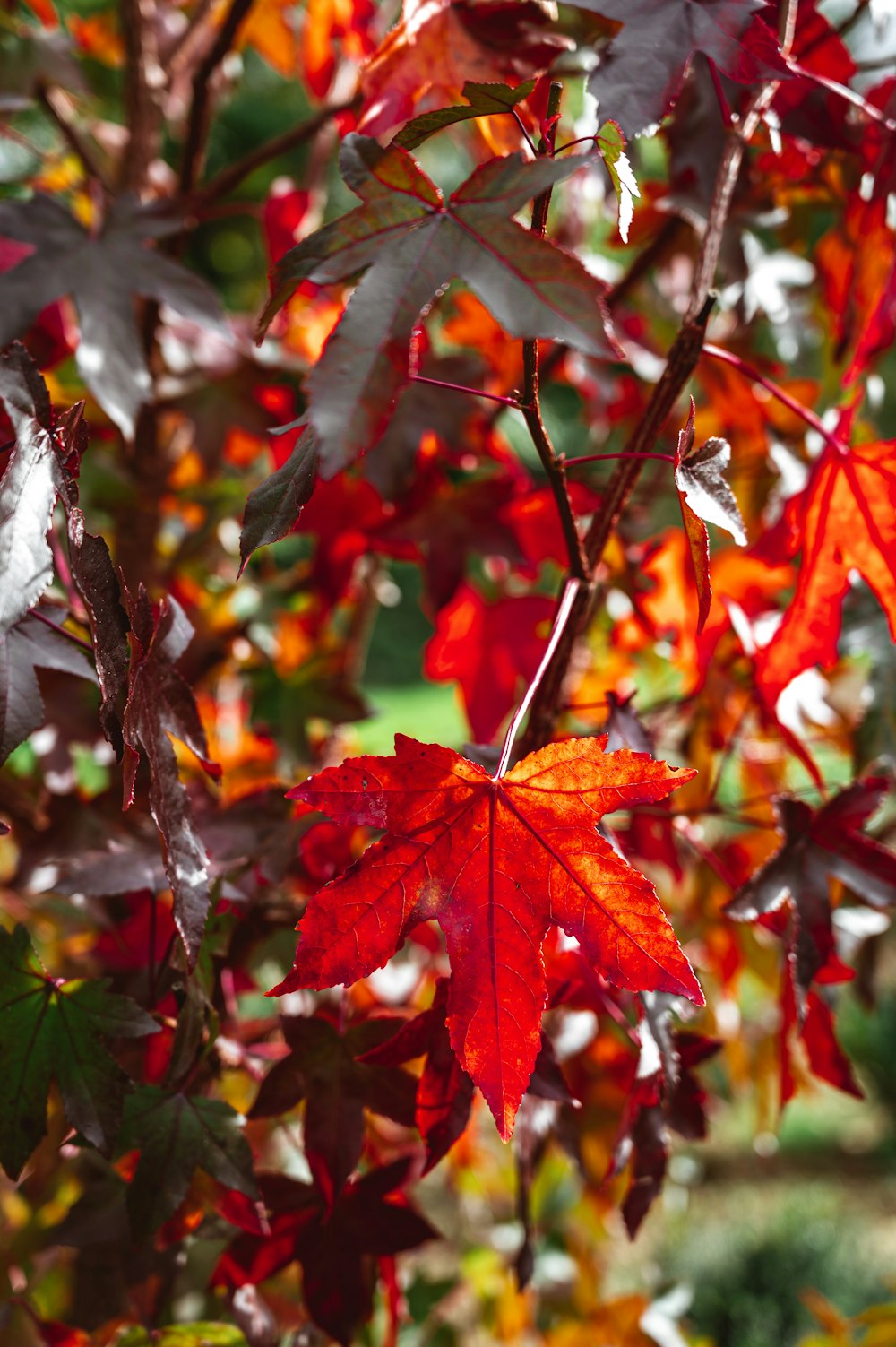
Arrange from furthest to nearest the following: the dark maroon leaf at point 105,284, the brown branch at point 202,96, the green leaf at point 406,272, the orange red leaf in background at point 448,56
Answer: the brown branch at point 202,96 < the dark maroon leaf at point 105,284 < the orange red leaf in background at point 448,56 < the green leaf at point 406,272

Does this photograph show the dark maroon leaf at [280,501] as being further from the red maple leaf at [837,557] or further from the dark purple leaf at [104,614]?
the red maple leaf at [837,557]

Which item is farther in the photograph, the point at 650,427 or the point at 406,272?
the point at 650,427

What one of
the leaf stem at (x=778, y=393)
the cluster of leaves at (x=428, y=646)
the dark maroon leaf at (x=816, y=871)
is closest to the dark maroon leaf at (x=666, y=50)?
the cluster of leaves at (x=428, y=646)

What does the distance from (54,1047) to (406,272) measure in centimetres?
36

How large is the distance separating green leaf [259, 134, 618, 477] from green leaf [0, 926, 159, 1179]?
0.29m

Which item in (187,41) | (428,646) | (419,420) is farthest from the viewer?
(187,41)

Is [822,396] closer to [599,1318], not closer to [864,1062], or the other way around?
[599,1318]

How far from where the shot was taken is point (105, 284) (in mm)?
681

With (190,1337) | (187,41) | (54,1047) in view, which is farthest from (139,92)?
(190,1337)

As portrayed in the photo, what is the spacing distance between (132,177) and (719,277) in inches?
22.6

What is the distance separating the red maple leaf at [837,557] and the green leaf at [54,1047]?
37 centimetres

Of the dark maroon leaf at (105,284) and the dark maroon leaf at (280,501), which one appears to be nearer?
the dark maroon leaf at (280,501)

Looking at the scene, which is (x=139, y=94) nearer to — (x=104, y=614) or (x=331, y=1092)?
(x=104, y=614)

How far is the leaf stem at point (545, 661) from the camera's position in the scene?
418 mm
